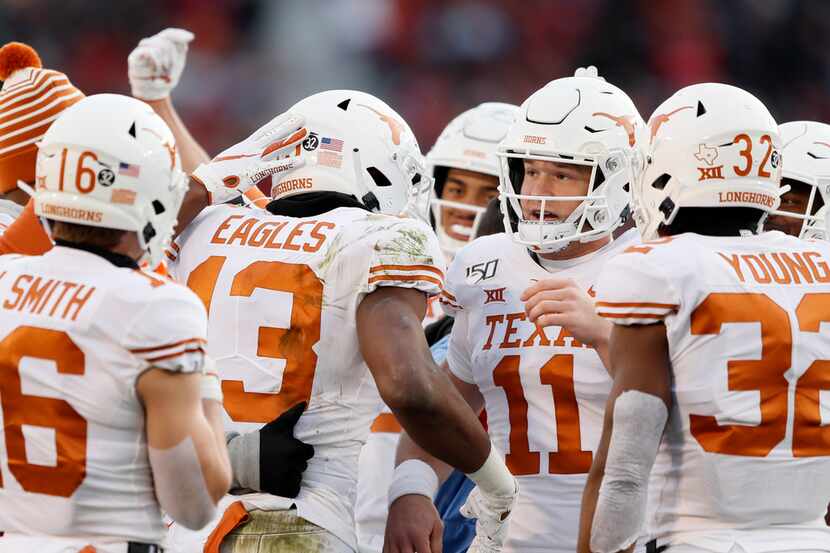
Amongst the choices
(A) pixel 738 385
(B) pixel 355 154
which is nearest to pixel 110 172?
(B) pixel 355 154

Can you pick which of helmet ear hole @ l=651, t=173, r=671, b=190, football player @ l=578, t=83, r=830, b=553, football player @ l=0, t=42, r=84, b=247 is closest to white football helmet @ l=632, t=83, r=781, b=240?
helmet ear hole @ l=651, t=173, r=671, b=190

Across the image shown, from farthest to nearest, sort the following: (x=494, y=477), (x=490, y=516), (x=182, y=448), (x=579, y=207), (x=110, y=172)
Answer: (x=579, y=207)
(x=490, y=516)
(x=494, y=477)
(x=110, y=172)
(x=182, y=448)

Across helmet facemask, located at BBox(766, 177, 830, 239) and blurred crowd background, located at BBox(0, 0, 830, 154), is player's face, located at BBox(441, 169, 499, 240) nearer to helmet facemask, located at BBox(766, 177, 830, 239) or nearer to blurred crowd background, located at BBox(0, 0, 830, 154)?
helmet facemask, located at BBox(766, 177, 830, 239)

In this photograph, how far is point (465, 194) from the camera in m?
5.11

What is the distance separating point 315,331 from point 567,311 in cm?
64

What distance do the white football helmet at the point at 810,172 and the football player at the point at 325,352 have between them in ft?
4.43

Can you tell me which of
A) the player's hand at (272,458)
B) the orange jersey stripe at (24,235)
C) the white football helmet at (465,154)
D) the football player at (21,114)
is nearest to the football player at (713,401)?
the player's hand at (272,458)

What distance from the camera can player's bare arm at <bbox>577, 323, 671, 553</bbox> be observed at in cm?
266

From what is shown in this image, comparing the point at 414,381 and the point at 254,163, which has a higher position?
the point at 254,163

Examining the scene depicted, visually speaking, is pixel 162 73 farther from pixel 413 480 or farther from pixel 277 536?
pixel 277 536

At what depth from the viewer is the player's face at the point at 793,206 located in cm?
387

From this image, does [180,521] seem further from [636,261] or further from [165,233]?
[636,261]

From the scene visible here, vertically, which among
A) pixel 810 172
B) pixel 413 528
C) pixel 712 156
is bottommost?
pixel 413 528

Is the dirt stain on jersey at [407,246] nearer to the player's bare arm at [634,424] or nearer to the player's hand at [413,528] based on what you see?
the player's bare arm at [634,424]
